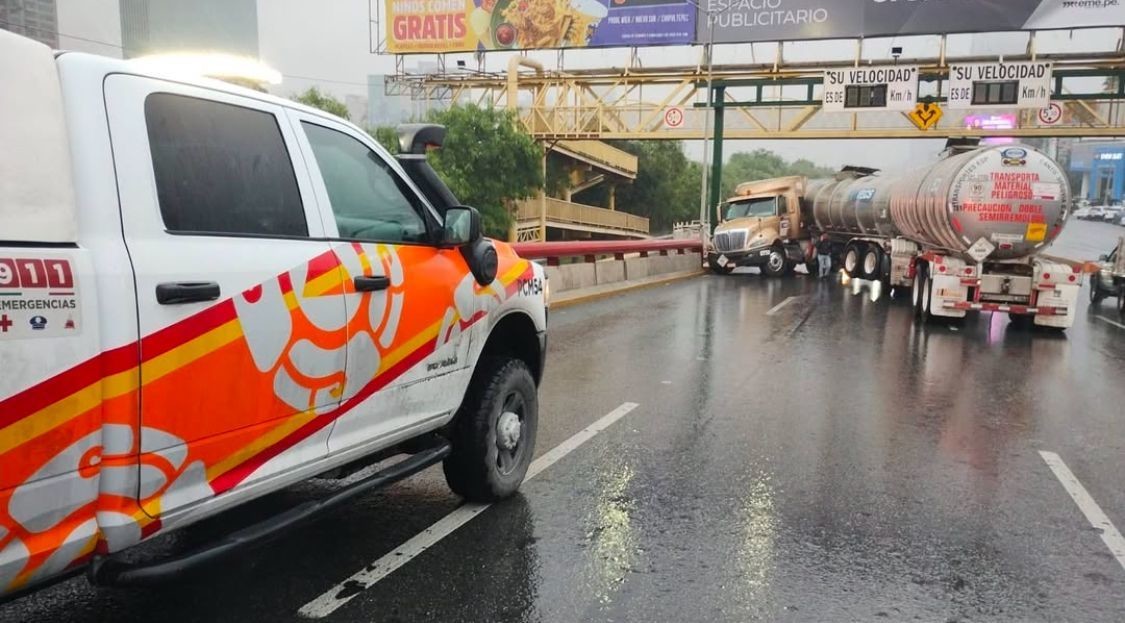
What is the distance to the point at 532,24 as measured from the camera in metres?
33.9

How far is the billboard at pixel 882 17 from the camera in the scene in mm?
28688

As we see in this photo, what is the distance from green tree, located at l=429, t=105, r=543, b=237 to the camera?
49875 millimetres

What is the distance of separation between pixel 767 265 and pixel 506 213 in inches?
982

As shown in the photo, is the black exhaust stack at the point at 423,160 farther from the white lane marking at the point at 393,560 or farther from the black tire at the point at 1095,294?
the black tire at the point at 1095,294

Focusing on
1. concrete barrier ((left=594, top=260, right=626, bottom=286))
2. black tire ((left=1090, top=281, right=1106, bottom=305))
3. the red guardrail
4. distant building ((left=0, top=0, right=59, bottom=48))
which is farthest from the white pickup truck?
black tire ((left=1090, top=281, right=1106, bottom=305))

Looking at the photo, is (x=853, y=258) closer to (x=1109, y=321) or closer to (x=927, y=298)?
(x=1109, y=321)

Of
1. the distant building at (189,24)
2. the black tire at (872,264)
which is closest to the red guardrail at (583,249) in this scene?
the black tire at (872,264)

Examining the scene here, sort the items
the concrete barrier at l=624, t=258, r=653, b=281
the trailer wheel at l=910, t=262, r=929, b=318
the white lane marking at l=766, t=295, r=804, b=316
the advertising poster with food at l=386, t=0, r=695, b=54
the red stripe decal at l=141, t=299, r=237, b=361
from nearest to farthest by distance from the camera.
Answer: the red stripe decal at l=141, t=299, r=237, b=361 → the trailer wheel at l=910, t=262, r=929, b=318 → the white lane marking at l=766, t=295, r=804, b=316 → the concrete barrier at l=624, t=258, r=653, b=281 → the advertising poster with food at l=386, t=0, r=695, b=54

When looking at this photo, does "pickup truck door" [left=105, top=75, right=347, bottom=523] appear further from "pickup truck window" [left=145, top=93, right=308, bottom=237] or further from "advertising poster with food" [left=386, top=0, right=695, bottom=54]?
"advertising poster with food" [left=386, top=0, right=695, bottom=54]

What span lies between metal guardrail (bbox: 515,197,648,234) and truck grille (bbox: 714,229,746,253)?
906 inches

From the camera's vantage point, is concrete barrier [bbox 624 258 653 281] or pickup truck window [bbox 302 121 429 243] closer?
pickup truck window [bbox 302 121 429 243]

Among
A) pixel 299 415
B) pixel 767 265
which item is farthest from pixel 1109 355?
pixel 767 265

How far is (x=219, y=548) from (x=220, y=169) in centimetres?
134

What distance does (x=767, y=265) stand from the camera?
28.4 meters
